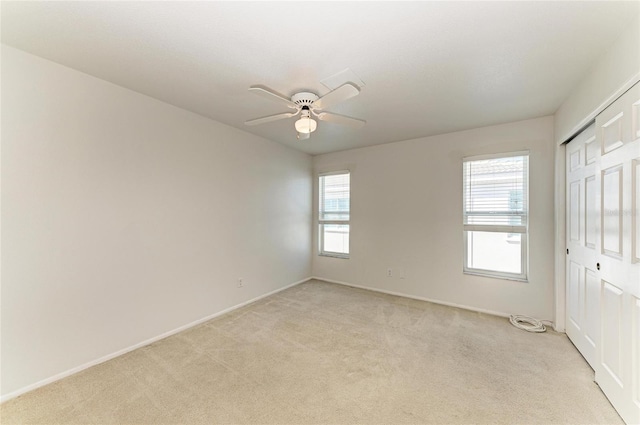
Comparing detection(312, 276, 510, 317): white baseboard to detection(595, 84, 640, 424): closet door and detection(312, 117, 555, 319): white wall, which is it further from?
detection(595, 84, 640, 424): closet door

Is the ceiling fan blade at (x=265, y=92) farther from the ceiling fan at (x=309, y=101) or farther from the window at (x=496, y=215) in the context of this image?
the window at (x=496, y=215)

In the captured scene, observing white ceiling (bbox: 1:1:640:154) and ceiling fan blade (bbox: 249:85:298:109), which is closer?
white ceiling (bbox: 1:1:640:154)

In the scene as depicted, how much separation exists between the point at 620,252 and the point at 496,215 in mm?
1703

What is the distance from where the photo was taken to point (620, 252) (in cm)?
168

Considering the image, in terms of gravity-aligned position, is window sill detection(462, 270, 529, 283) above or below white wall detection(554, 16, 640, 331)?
below

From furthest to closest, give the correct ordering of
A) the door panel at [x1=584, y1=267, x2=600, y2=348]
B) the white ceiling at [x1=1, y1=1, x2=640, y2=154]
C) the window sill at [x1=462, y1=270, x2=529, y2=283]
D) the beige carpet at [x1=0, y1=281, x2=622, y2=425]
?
the window sill at [x1=462, y1=270, x2=529, y2=283], the door panel at [x1=584, y1=267, x2=600, y2=348], the beige carpet at [x1=0, y1=281, x2=622, y2=425], the white ceiling at [x1=1, y1=1, x2=640, y2=154]

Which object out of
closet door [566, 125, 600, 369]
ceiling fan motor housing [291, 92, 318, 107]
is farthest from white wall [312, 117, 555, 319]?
ceiling fan motor housing [291, 92, 318, 107]

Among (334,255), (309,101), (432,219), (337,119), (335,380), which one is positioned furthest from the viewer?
(334,255)

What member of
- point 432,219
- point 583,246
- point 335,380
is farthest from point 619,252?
point 335,380

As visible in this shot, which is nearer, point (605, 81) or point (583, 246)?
point (605, 81)

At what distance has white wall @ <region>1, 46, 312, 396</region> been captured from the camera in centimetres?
184

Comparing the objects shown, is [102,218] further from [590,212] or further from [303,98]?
[590,212]

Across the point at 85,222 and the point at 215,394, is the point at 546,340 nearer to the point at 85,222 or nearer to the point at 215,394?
the point at 215,394

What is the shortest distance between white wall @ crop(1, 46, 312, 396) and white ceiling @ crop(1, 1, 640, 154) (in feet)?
1.07
